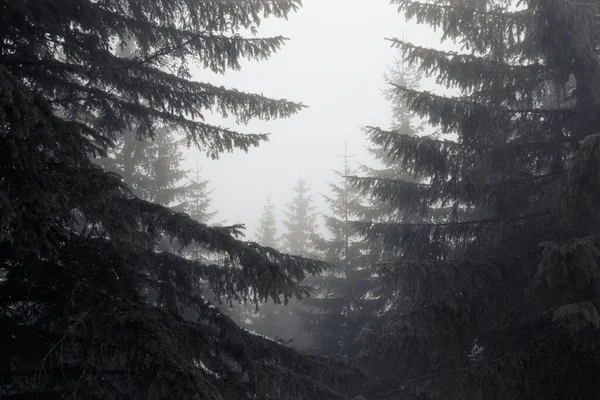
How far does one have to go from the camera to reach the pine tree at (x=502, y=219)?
5848 mm

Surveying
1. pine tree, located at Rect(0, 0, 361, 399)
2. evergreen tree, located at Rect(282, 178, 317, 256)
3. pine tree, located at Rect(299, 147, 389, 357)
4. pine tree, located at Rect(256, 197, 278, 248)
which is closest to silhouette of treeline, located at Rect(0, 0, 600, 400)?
pine tree, located at Rect(0, 0, 361, 399)

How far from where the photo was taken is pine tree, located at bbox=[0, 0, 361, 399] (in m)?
2.63

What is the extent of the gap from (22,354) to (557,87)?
9914 mm

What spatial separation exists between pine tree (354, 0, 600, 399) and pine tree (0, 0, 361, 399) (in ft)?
6.35

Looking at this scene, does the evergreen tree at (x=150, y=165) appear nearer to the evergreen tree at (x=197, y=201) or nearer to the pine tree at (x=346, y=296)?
the evergreen tree at (x=197, y=201)

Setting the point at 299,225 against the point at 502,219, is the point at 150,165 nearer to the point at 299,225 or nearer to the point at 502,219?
the point at 502,219

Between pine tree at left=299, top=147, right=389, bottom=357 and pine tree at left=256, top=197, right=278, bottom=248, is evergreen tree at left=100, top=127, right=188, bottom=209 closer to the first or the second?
pine tree at left=299, top=147, right=389, bottom=357

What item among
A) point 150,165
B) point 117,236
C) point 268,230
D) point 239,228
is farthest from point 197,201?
point 117,236

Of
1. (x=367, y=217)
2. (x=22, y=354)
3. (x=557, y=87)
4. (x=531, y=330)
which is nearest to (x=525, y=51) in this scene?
(x=557, y=87)

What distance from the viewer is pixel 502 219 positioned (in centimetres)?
773

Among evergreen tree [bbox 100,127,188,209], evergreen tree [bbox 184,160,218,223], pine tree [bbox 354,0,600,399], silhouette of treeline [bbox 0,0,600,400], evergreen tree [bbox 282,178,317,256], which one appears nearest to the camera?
silhouette of treeline [bbox 0,0,600,400]

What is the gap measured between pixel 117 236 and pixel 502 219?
7.20 meters

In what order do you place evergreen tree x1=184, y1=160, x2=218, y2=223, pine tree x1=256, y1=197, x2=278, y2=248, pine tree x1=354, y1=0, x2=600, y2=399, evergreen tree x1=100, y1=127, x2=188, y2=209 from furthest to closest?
1. pine tree x1=256, y1=197, x2=278, y2=248
2. evergreen tree x1=184, y1=160, x2=218, y2=223
3. evergreen tree x1=100, y1=127, x2=188, y2=209
4. pine tree x1=354, y1=0, x2=600, y2=399

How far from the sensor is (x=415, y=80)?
20.2 meters
